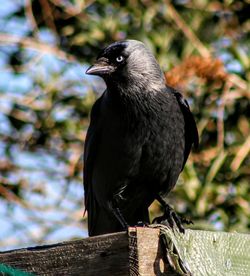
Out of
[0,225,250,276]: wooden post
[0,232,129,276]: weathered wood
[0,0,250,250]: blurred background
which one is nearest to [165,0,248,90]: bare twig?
[0,0,250,250]: blurred background

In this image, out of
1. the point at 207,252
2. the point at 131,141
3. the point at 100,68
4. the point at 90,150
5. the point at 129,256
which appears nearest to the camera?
the point at 129,256

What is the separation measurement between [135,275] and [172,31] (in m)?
4.19

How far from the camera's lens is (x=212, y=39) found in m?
7.18

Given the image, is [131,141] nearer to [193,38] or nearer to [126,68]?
[126,68]

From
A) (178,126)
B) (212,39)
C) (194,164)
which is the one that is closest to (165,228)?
(178,126)

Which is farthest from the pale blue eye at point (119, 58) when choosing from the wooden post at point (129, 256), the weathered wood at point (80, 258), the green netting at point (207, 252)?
the weathered wood at point (80, 258)

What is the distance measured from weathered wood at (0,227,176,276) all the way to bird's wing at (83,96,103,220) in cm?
212

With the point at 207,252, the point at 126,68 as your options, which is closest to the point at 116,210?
the point at 126,68

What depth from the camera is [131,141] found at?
534cm

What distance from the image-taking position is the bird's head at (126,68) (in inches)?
222

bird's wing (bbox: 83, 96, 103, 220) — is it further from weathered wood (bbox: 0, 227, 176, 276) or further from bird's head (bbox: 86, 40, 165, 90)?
weathered wood (bbox: 0, 227, 176, 276)

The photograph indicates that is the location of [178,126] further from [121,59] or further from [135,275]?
[135,275]

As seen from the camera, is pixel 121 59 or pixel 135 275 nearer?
pixel 135 275

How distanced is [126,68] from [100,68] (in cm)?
23
